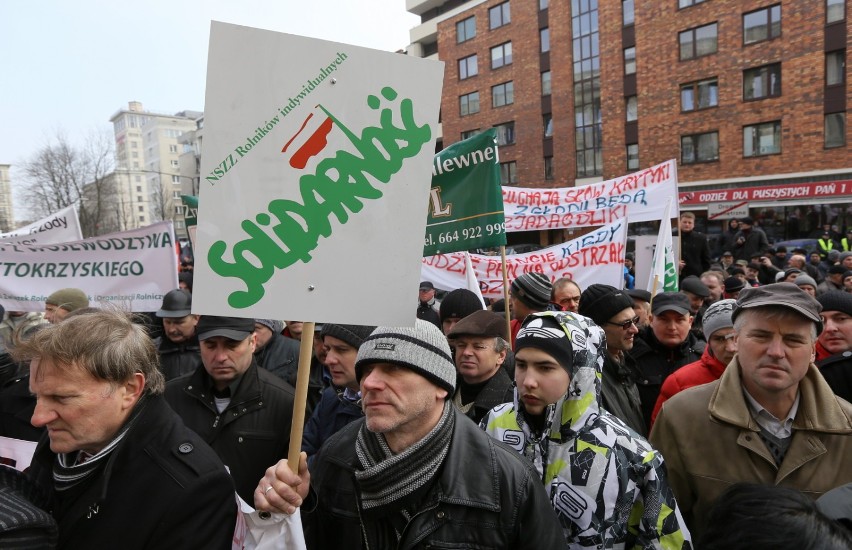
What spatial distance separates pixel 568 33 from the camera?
32312 millimetres

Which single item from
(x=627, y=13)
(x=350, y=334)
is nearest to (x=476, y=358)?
(x=350, y=334)

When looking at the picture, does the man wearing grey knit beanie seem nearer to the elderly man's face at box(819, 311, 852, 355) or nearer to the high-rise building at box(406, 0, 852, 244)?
the elderly man's face at box(819, 311, 852, 355)

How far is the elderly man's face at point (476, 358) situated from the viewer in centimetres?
324

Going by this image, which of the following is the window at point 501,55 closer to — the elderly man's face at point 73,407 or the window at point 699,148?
the window at point 699,148

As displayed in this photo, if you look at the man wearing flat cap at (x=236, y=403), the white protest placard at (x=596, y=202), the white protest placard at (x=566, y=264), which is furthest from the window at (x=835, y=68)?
the man wearing flat cap at (x=236, y=403)

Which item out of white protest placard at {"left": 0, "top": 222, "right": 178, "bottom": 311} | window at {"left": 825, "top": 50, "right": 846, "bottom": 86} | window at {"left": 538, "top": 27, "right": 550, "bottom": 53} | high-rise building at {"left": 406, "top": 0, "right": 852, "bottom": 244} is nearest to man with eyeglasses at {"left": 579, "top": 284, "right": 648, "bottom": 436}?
white protest placard at {"left": 0, "top": 222, "right": 178, "bottom": 311}

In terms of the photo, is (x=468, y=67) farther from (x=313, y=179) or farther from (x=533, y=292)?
(x=313, y=179)

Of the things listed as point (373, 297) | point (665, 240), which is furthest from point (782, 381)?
point (665, 240)

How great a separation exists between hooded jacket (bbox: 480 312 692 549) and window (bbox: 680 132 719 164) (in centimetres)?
2894

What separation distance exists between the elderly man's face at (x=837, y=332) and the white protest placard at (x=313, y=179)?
3.35 meters

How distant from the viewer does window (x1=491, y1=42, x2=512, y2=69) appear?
1405 inches

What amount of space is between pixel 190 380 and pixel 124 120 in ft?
434

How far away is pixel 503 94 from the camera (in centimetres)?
3619

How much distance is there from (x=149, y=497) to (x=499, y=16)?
3866 centimetres
